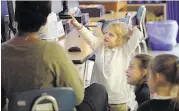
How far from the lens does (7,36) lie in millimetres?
2338

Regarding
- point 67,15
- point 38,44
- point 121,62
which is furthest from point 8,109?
point 67,15

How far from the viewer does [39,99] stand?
161 cm

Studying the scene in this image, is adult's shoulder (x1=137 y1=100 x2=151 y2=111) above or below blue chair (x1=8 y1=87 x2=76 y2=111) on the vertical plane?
below

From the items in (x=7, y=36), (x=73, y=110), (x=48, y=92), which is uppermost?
(x=7, y=36)

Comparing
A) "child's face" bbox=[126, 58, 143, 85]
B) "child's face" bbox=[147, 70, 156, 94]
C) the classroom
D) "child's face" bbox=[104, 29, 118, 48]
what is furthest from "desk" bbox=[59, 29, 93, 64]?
"child's face" bbox=[147, 70, 156, 94]

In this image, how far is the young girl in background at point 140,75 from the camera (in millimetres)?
2160

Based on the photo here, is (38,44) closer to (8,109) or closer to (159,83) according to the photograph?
(8,109)

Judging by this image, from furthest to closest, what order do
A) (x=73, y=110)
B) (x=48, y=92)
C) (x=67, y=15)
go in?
(x=67, y=15) → (x=73, y=110) → (x=48, y=92)

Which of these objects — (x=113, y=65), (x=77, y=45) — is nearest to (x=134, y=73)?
(x=113, y=65)

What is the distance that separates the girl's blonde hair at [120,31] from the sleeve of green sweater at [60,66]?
0.85m

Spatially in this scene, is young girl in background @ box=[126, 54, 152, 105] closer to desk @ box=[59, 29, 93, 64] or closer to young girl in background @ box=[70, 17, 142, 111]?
young girl in background @ box=[70, 17, 142, 111]

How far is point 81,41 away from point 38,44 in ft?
3.68

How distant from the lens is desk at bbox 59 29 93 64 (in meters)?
2.36

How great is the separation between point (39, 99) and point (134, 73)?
769mm
